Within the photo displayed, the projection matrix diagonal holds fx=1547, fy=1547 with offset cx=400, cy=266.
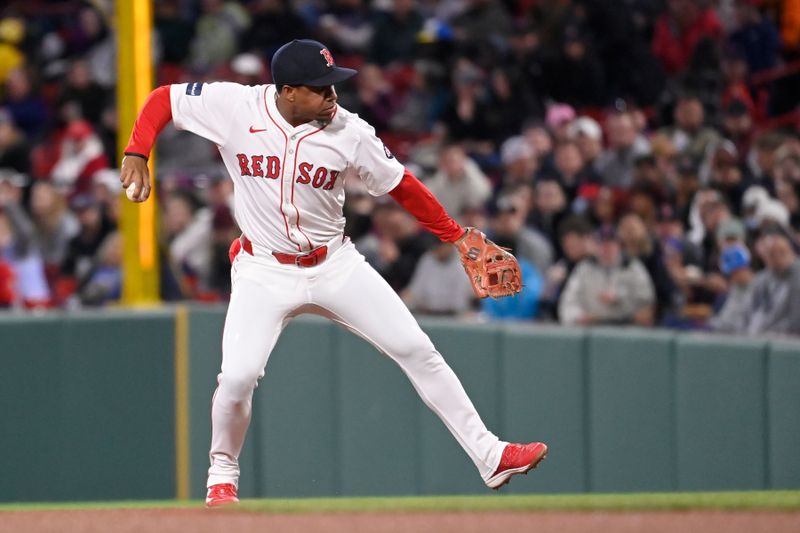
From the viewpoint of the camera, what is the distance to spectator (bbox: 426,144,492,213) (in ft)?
34.1

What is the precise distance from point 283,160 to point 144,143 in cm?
53

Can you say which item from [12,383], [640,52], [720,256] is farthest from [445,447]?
[640,52]

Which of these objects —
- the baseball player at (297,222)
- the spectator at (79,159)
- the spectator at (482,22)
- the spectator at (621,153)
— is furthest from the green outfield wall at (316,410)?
the spectator at (482,22)

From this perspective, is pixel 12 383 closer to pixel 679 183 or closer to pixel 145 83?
pixel 145 83

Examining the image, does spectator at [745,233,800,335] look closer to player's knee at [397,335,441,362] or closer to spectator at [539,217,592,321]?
spectator at [539,217,592,321]

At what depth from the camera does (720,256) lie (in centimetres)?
898

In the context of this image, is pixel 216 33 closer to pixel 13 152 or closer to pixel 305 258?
pixel 13 152

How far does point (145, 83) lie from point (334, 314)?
11.3 ft

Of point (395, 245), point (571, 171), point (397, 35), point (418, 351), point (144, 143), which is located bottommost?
point (418, 351)

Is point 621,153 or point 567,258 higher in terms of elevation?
point 621,153

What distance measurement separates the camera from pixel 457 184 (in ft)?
34.4

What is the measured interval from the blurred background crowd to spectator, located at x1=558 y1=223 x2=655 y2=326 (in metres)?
0.01

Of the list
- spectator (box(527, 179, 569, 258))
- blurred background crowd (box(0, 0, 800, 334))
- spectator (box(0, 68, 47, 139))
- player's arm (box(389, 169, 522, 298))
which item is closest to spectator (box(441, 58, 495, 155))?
blurred background crowd (box(0, 0, 800, 334))

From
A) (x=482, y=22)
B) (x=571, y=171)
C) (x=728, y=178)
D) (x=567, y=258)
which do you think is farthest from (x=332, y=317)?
(x=482, y=22)
